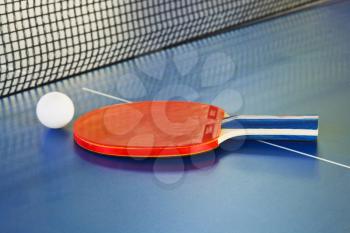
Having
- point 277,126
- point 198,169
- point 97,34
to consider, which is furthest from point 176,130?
point 97,34

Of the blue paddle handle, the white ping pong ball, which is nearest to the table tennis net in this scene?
the white ping pong ball

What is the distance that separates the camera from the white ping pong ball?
2.30 metres

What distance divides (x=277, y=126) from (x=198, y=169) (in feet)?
1.07

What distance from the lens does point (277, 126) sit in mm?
2061

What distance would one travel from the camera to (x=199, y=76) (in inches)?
119

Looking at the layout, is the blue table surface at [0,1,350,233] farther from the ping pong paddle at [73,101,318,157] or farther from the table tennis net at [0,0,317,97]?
the table tennis net at [0,0,317,97]

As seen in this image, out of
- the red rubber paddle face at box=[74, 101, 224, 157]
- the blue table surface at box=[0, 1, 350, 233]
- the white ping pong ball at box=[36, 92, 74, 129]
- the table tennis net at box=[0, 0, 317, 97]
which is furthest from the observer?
the table tennis net at box=[0, 0, 317, 97]

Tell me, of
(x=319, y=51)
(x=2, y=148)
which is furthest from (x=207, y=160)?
(x=319, y=51)

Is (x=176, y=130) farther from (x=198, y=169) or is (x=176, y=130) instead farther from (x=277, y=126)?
(x=277, y=126)

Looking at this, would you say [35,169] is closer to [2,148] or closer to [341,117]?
[2,148]

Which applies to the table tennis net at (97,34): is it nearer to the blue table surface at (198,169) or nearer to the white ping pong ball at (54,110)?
the blue table surface at (198,169)

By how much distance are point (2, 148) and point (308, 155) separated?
1.09 metres

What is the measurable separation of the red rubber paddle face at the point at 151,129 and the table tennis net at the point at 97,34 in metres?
0.87

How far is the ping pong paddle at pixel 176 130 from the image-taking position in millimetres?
1983
